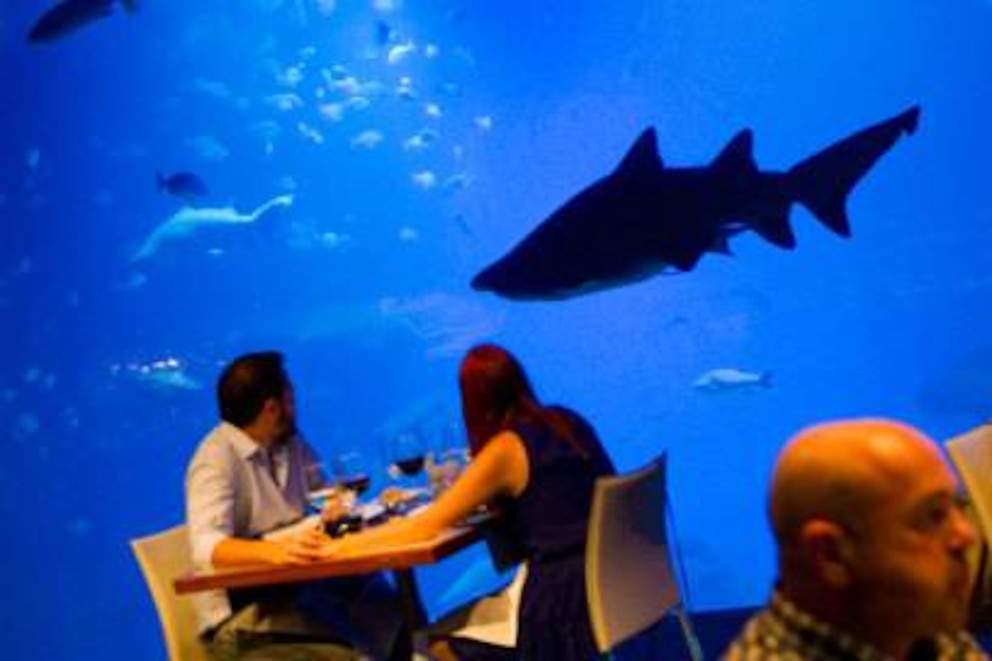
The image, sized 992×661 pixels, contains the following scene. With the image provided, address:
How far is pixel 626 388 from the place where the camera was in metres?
7.20

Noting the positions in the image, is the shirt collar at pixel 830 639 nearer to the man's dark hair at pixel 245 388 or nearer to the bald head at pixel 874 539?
the bald head at pixel 874 539

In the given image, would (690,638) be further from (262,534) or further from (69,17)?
(69,17)

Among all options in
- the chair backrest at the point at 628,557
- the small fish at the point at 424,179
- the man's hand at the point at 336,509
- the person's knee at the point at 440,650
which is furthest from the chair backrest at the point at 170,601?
the small fish at the point at 424,179

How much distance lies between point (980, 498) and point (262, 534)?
74.8 inches

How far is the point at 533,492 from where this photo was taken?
10.5 ft

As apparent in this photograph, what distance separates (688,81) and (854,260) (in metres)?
1.32

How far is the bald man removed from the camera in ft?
3.85

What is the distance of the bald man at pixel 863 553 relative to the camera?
46.2 inches

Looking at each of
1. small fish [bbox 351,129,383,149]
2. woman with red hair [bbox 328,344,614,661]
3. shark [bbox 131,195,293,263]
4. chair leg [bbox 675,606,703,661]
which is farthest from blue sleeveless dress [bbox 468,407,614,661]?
shark [bbox 131,195,293,263]

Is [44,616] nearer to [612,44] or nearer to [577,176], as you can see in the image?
[577,176]

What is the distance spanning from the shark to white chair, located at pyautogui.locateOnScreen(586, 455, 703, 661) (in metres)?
6.26

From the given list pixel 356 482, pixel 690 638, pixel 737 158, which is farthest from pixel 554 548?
pixel 737 158

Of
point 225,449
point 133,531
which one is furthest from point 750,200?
point 133,531

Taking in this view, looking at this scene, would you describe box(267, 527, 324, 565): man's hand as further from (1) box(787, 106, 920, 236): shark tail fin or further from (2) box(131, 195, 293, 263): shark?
(2) box(131, 195, 293, 263): shark
